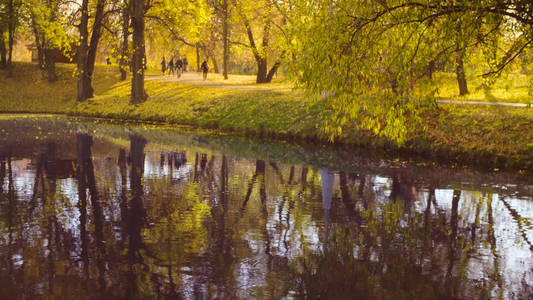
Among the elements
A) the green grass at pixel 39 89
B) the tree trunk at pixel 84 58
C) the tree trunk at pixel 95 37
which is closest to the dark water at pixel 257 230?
the tree trunk at pixel 84 58

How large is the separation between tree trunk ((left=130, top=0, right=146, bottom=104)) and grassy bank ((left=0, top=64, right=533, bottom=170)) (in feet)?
2.74

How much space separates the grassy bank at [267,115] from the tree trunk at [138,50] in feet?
2.74

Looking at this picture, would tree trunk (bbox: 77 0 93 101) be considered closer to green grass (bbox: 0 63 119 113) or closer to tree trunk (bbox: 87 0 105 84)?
tree trunk (bbox: 87 0 105 84)

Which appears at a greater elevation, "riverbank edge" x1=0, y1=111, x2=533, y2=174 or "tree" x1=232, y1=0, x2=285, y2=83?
"tree" x1=232, y1=0, x2=285, y2=83

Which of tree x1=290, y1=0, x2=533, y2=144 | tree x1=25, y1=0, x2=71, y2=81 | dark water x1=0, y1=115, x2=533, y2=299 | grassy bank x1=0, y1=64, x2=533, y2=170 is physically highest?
tree x1=25, y1=0, x2=71, y2=81

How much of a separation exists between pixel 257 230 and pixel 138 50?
26976mm

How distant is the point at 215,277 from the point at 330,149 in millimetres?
14353

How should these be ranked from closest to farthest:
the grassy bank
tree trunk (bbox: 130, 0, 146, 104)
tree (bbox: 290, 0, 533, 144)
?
tree (bbox: 290, 0, 533, 144), the grassy bank, tree trunk (bbox: 130, 0, 146, 104)

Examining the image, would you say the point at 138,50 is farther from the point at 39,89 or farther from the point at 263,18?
the point at 39,89

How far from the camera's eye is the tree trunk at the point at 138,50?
33.6 metres

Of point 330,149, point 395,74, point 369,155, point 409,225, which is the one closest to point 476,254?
point 409,225

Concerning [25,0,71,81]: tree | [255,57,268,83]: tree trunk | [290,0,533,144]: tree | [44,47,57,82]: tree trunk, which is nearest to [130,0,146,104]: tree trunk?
[25,0,71,81]: tree

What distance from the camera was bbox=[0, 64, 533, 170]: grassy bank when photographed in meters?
18.2

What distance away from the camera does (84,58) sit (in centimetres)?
4000
